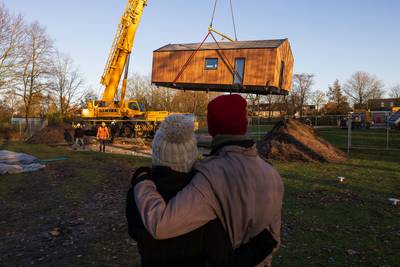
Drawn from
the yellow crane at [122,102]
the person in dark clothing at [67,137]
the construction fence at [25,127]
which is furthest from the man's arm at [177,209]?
the construction fence at [25,127]

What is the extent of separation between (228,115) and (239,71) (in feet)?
51.9

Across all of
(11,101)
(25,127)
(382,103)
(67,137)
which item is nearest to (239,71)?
(67,137)

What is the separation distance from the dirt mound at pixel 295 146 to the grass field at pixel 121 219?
352 cm

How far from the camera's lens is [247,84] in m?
17.4

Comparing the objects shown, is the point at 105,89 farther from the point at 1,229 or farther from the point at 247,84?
the point at 1,229

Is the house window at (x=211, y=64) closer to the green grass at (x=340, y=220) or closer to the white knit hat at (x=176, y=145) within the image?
the green grass at (x=340, y=220)

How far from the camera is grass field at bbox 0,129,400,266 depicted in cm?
531

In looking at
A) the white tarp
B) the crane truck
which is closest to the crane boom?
the crane truck

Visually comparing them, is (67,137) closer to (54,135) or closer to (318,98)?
(54,135)

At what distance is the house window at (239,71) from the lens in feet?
56.6

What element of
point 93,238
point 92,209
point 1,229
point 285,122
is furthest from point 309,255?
point 285,122

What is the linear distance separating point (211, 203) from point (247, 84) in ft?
52.5

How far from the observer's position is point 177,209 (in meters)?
1.69

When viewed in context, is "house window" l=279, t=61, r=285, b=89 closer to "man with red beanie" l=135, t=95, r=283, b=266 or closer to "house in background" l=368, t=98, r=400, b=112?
"man with red beanie" l=135, t=95, r=283, b=266
